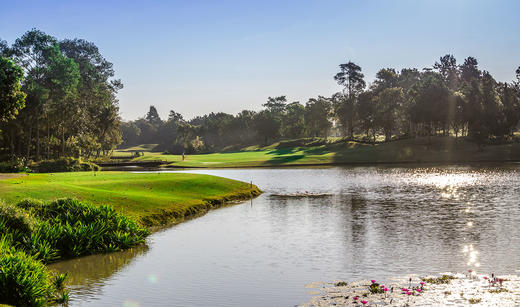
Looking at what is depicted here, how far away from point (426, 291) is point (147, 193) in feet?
102

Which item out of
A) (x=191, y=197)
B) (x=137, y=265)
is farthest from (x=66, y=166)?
(x=137, y=265)

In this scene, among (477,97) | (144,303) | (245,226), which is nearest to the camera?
(144,303)

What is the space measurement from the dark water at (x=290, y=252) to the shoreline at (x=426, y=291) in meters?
0.94

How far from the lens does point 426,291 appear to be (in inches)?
717

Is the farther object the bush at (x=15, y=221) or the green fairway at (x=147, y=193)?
the green fairway at (x=147, y=193)

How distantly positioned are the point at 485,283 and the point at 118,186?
35.6 m

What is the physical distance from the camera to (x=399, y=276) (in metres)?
20.7

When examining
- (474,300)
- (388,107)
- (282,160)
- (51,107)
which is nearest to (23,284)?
(474,300)

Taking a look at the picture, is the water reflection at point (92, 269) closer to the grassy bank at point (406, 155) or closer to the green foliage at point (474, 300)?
the green foliage at point (474, 300)

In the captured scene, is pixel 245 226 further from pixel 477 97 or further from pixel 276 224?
pixel 477 97

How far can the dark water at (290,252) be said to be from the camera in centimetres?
1942

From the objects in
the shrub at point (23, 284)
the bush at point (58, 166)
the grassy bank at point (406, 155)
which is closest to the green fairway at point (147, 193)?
the shrub at point (23, 284)

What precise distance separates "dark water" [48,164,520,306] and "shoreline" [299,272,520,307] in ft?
3.08

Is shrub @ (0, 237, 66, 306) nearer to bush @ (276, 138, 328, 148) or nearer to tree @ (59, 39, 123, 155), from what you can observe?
tree @ (59, 39, 123, 155)
